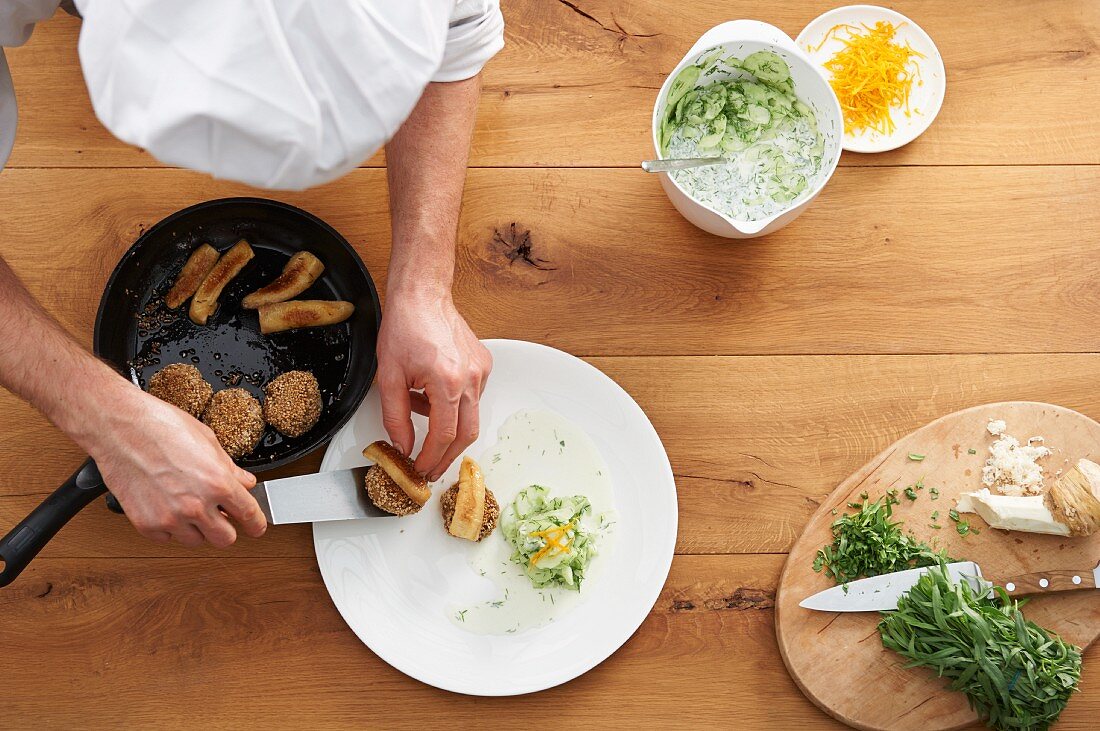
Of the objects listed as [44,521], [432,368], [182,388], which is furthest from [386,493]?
[44,521]

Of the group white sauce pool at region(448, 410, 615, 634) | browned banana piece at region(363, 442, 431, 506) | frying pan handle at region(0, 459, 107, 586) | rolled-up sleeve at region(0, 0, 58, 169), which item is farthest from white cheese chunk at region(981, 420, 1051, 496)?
rolled-up sleeve at region(0, 0, 58, 169)

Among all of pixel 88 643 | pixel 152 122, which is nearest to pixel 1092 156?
pixel 152 122

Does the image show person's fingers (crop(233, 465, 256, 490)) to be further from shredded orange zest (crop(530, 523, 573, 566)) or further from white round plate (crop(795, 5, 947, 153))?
white round plate (crop(795, 5, 947, 153))

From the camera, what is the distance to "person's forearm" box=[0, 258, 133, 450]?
3.69 feet

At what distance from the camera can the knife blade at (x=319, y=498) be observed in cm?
134

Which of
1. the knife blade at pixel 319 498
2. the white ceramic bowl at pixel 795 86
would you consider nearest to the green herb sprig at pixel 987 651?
the white ceramic bowl at pixel 795 86

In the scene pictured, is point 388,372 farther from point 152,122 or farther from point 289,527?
point 152,122

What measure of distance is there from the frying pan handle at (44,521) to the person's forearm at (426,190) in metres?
0.52

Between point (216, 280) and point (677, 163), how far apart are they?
80cm

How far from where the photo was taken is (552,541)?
1364 millimetres

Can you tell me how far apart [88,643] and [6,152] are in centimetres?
85

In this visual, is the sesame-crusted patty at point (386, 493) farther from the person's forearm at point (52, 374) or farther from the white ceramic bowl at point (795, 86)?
the white ceramic bowl at point (795, 86)

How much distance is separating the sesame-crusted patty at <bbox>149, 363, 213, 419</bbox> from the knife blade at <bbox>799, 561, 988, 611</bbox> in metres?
1.09

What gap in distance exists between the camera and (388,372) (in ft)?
4.10
